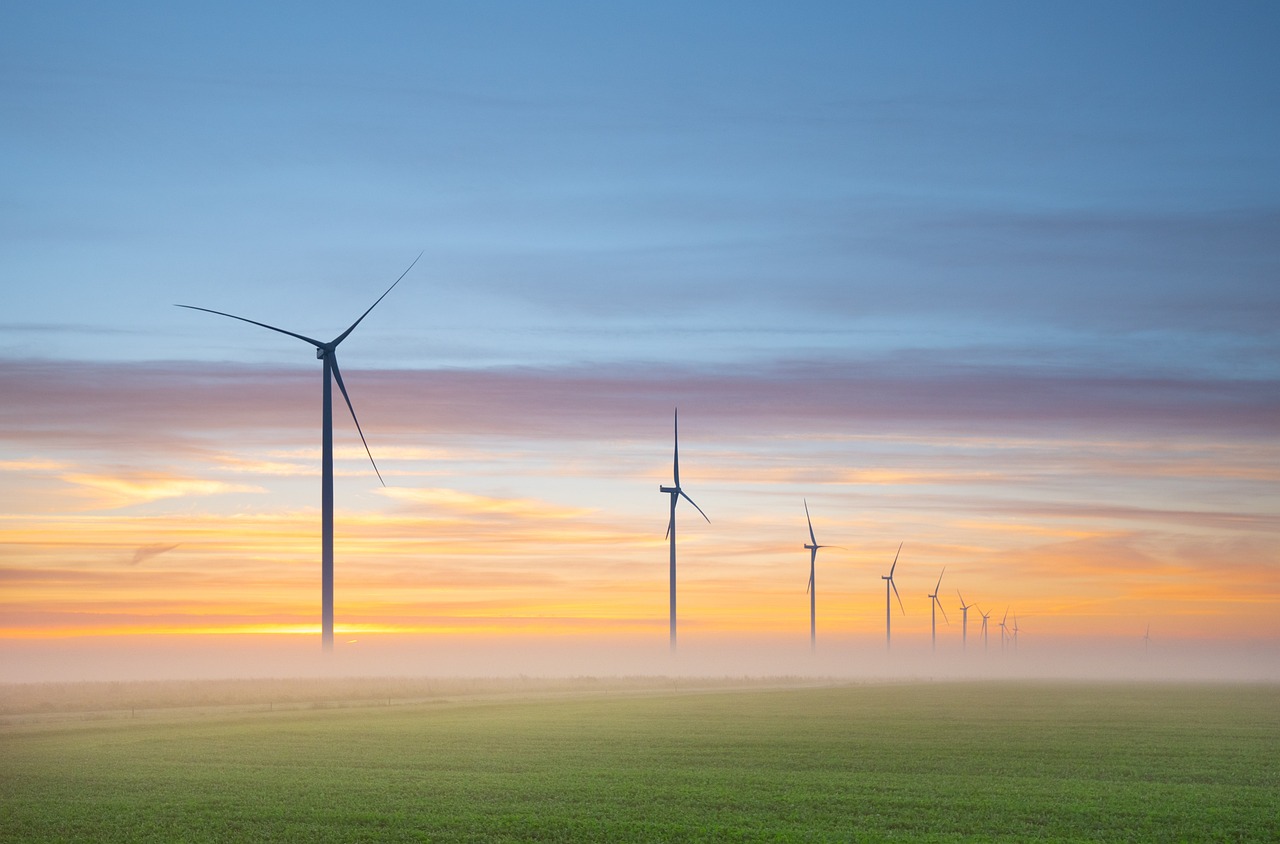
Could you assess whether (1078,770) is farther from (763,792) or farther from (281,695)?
(281,695)

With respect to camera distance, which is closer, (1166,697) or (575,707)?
(575,707)

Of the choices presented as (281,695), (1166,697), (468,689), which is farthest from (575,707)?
(1166,697)

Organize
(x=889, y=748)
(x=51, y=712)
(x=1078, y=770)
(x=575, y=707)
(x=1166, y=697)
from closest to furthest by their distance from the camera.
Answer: (x=1078, y=770) → (x=889, y=748) → (x=51, y=712) → (x=575, y=707) → (x=1166, y=697)

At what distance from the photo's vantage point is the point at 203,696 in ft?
296

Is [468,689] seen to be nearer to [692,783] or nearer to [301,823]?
[692,783]

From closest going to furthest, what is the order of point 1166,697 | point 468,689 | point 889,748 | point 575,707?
1. point 889,748
2. point 575,707
3. point 468,689
4. point 1166,697

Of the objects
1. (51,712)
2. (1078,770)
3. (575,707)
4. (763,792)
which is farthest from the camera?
(575,707)

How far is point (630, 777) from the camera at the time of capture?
44.3 metres

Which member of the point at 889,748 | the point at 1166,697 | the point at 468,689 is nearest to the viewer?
the point at 889,748

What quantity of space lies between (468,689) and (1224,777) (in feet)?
254

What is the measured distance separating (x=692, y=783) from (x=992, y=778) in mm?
10727

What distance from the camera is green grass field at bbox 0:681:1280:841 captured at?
33875 millimetres

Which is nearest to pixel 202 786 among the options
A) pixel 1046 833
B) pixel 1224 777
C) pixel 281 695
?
pixel 1046 833

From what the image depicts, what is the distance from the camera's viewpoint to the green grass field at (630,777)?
33.9 metres
